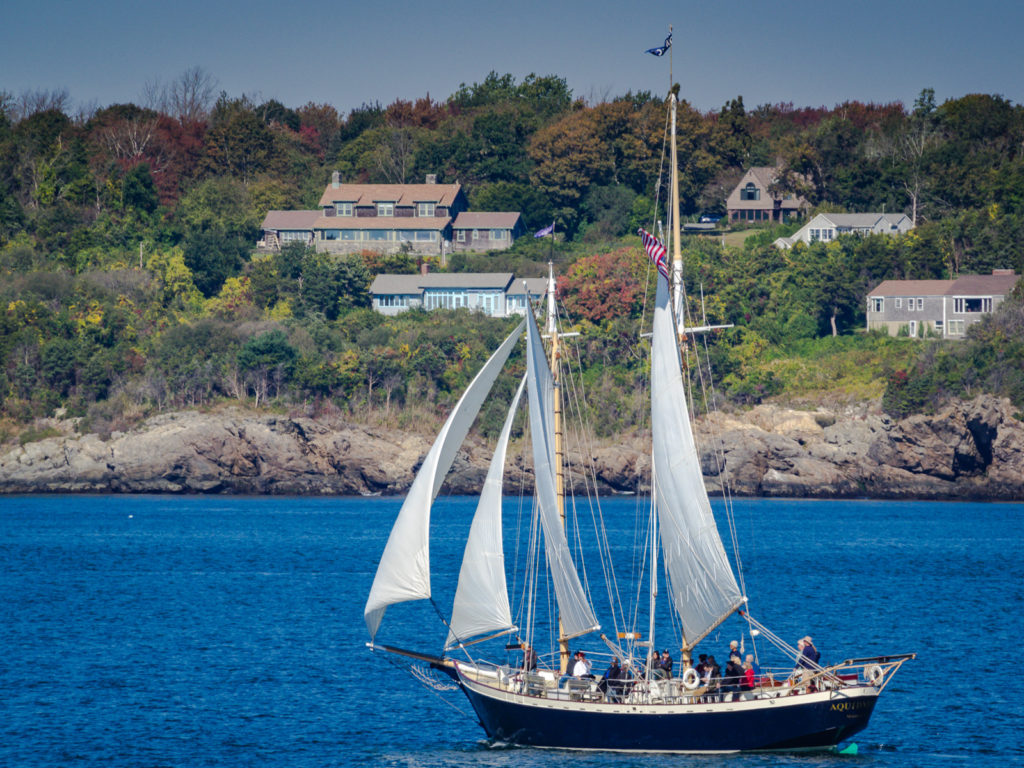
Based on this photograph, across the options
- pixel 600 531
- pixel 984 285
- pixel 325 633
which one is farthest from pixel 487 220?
pixel 325 633

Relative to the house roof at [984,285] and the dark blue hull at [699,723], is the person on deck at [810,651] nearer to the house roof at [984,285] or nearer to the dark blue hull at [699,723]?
the dark blue hull at [699,723]

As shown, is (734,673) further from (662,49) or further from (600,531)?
(600,531)

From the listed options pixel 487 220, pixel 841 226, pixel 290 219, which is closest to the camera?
pixel 841 226

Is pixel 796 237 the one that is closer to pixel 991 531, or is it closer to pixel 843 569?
pixel 991 531

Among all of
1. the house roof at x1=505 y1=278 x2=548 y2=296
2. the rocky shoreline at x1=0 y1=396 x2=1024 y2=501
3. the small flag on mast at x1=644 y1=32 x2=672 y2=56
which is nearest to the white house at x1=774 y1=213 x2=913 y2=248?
the house roof at x1=505 y1=278 x2=548 y2=296

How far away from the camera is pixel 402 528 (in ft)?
103

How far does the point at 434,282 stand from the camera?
440 ft

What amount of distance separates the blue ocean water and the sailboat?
3.14 ft

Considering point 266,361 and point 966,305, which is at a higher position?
point 966,305

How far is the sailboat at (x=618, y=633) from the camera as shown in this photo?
103 feet

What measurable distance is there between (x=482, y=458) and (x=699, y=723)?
271ft

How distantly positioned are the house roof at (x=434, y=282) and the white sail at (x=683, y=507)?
99.3 metres

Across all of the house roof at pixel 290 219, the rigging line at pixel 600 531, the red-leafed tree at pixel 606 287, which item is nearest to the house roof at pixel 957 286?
the red-leafed tree at pixel 606 287

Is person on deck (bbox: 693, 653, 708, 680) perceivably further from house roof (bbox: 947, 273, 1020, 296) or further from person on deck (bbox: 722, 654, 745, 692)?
house roof (bbox: 947, 273, 1020, 296)
